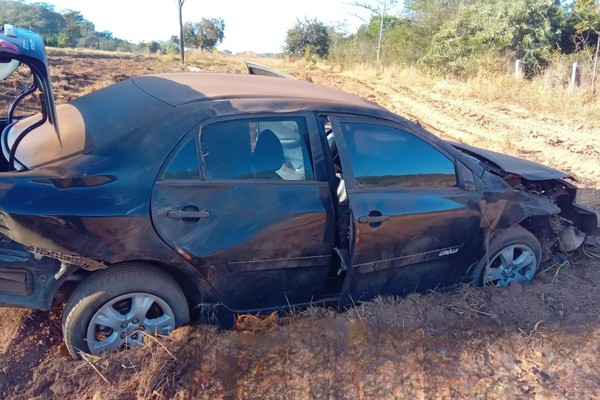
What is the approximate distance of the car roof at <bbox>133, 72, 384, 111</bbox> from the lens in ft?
11.3

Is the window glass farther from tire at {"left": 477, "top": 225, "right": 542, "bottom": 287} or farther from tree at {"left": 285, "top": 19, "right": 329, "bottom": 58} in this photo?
tree at {"left": 285, "top": 19, "right": 329, "bottom": 58}

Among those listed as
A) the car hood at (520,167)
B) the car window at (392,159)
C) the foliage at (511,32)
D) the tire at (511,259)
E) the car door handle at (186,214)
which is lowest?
the tire at (511,259)

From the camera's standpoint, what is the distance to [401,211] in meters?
3.58

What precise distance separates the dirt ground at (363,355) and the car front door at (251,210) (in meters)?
0.29

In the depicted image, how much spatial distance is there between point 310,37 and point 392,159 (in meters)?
31.4

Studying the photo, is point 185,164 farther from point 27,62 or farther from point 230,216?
point 27,62

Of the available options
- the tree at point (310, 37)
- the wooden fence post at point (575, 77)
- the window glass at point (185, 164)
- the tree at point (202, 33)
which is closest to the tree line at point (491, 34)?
the wooden fence post at point (575, 77)

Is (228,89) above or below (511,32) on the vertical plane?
below

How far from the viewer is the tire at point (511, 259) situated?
13.7 feet

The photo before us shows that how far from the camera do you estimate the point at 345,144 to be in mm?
3557

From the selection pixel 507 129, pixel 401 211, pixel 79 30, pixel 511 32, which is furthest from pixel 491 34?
pixel 79 30

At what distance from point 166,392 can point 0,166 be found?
77.7 inches

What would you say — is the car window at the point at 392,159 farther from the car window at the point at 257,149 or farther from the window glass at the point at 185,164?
the window glass at the point at 185,164

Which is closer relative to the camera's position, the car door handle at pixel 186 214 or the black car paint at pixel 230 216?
the black car paint at pixel 230 216
